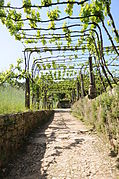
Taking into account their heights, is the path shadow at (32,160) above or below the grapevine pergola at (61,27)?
below

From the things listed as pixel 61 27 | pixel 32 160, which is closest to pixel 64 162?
pixel 32 160

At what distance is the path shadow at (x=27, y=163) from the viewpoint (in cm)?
270

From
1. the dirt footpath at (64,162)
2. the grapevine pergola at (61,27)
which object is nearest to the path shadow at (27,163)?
the dirt footpath at (64,162)

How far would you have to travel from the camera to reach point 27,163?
10.5 ft

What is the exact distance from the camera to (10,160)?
3213 mm

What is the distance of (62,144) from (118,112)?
175 cm

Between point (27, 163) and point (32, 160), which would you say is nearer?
point (27, 163)

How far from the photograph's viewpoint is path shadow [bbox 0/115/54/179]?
2.70 m

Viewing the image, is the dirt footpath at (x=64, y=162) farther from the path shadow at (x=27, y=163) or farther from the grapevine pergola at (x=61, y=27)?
the grapevine pergola at (x=61, y=27)

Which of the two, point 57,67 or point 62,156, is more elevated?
point 57,67

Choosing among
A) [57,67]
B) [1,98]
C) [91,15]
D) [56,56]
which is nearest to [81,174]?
[1,98]

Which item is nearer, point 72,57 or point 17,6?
point 17,6

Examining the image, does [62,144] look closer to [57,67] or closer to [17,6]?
[17,6]

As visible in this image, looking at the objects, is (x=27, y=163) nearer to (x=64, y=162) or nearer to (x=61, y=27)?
(x=64, y=162)
